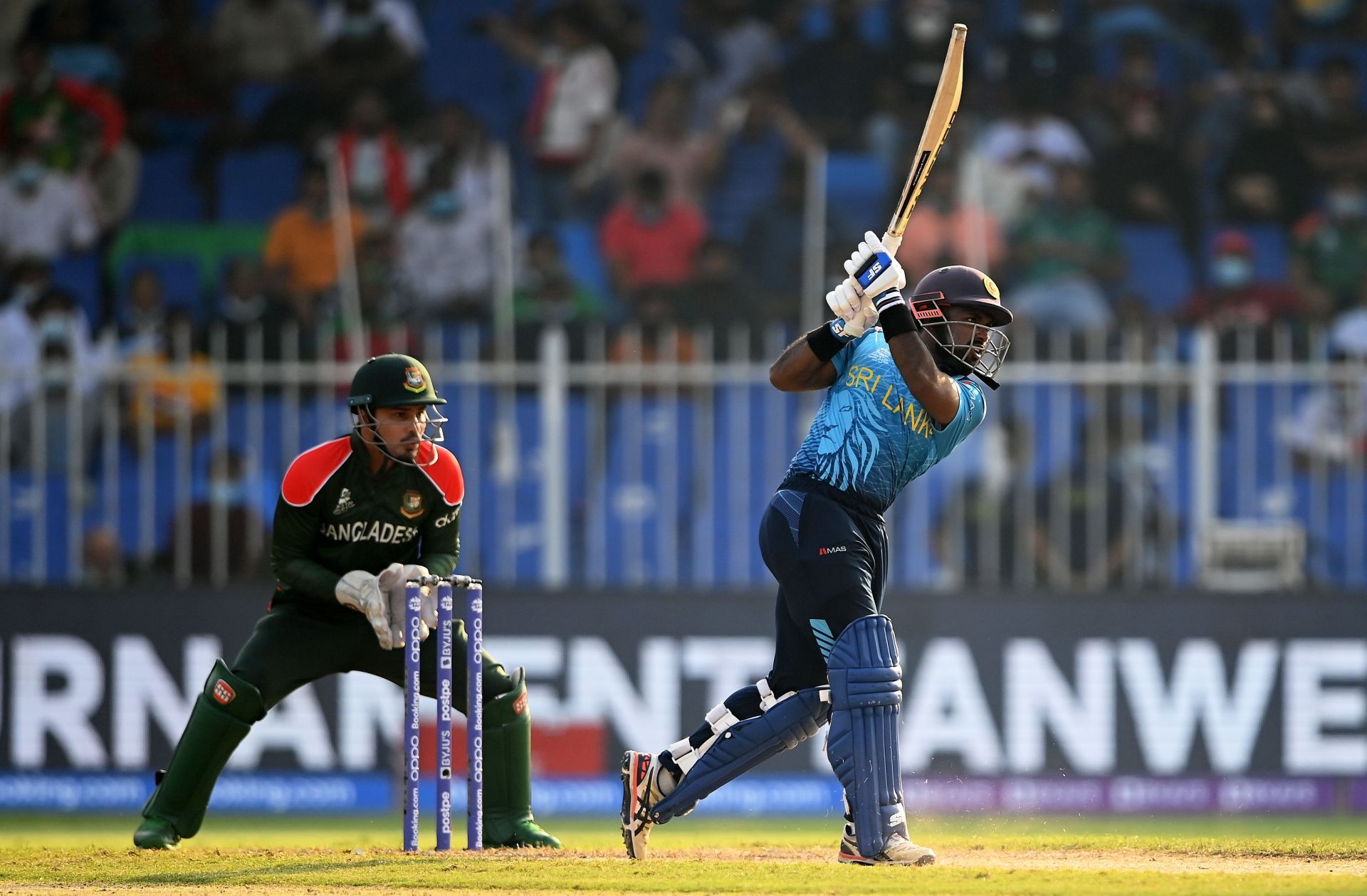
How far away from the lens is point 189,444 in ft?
38.4

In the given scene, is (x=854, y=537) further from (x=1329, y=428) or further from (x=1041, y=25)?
(x=1041, y=25)

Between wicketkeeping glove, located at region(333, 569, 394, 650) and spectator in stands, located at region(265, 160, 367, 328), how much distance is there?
6.92m

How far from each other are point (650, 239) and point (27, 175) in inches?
183

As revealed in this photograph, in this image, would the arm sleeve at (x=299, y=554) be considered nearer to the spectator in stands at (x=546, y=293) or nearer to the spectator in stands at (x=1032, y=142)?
the spectator in stands at (x=546, y=293)

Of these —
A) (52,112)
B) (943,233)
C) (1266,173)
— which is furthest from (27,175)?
(1266,173)

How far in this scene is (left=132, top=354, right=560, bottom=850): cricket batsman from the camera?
716 cm

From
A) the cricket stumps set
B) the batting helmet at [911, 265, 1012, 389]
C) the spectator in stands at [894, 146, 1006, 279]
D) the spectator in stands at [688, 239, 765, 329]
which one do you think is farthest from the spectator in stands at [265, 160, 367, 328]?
the batting helmet at [911, 265, 1012, 389]

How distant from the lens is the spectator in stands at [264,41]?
15.4m

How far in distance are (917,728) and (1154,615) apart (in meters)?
1.49

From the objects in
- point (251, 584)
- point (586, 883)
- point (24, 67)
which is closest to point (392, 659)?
point (586, 883)

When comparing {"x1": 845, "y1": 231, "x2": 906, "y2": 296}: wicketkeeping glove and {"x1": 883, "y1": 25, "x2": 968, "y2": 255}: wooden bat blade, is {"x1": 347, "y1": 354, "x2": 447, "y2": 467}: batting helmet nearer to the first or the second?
{"x1": 845, "y1": 231, "x2": 906, "y2": 296}: wicketkeeping glove

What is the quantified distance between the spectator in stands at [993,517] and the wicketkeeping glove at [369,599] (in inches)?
200

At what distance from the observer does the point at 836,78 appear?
608 inches

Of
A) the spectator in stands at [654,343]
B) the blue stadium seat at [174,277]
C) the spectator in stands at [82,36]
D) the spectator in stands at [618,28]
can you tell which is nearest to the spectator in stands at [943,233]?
the spectator in stands at [654,343]
